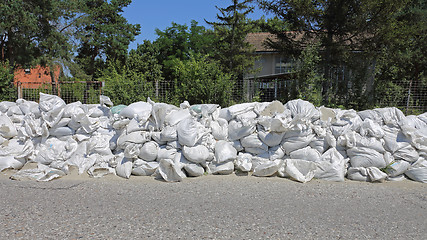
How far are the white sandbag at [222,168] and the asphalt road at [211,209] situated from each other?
14 centimetres

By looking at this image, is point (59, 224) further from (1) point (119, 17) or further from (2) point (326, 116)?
(1) point (119, 17)

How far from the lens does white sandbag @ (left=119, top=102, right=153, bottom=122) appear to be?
438 cm

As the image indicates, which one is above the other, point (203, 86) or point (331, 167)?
point (203, 86)

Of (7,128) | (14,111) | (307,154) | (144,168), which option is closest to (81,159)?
(144,168)

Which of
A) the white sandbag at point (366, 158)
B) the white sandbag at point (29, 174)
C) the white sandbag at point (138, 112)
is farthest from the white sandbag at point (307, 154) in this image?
the white sandbag at point (29, 174)

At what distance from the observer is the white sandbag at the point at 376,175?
3.80 metres

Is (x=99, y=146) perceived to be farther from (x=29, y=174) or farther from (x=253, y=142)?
(x=253, y=142)

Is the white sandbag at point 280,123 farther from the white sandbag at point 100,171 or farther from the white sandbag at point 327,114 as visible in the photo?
the white sandbag at point 100,171

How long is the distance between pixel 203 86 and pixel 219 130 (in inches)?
150

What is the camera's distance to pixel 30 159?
178 inches

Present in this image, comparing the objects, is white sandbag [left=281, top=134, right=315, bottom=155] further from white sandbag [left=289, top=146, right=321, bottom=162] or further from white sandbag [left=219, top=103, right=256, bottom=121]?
white sandbag [left=219, top=103, right=256, bottom=121]

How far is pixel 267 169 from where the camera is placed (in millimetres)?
3939

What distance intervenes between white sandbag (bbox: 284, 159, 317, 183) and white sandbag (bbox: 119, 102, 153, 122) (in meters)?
2.15

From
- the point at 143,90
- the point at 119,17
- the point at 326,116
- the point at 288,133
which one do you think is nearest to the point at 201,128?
the point at 288,133
